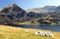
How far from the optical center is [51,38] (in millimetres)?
34531

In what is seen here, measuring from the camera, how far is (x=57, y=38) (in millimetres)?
36031

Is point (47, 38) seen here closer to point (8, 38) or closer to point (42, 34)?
point (42, 34)

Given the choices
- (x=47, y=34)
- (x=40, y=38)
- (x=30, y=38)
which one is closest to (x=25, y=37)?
Answer: (x=30, y=38)

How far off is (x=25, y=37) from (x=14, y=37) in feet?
7.35

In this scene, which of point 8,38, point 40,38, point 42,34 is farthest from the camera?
point 42,34

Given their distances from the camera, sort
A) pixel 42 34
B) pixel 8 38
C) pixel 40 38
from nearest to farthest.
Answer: pixel 8 38 < pixel 40 38 < pixel 42 34

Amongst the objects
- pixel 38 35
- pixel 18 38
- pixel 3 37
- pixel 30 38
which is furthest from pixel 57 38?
pixel 3 37

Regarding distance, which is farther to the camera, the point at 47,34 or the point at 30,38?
the point at 47,34

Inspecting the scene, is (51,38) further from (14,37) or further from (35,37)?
(14,37)

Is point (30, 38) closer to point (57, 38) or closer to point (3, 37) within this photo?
point (3, 37)

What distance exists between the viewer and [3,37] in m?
30.6

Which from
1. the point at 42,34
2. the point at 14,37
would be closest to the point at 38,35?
the point at 42,34

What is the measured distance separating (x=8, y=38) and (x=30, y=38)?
14.2 ft

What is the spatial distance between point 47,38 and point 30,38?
13.9 feet
